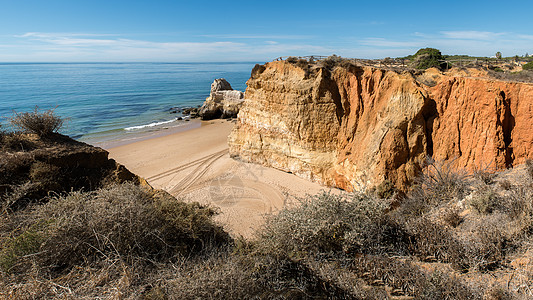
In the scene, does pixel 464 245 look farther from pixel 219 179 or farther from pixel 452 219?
pixel 219 179

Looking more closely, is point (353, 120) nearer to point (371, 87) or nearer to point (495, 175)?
point (371, 87)

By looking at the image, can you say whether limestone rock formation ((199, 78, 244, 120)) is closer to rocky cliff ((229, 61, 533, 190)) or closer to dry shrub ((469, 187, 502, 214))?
rocky cliff ((229, 61, 533, 190))

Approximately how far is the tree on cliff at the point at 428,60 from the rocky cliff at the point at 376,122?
6004 mm

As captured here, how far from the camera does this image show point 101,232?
4500mm

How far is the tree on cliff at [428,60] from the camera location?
697 inches

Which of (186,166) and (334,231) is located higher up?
(334,231)

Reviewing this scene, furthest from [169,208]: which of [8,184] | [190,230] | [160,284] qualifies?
[8,184]

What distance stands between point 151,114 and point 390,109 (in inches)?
1388

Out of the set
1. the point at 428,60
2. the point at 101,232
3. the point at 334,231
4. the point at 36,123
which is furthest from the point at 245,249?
the point at 428,60

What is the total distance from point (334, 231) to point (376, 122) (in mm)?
7910

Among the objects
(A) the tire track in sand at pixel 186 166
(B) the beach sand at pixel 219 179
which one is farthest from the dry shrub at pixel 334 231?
(A) the tire track in sand at pixel 186 166

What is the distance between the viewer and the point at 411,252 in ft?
17.7

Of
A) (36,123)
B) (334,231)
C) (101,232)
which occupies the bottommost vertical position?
(334,231)

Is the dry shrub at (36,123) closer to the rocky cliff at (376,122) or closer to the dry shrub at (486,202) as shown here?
the rocky cliff at (376,122)
